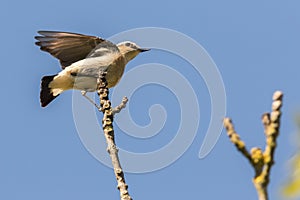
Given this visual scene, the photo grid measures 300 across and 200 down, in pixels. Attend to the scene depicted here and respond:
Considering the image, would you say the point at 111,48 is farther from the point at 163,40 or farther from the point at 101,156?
the point at 101,156

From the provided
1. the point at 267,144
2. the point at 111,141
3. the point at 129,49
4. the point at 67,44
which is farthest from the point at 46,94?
the point at 267,144

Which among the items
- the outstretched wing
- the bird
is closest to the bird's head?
the bird

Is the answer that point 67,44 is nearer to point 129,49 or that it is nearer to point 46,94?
point 46,94

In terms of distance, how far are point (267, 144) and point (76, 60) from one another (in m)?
6.72

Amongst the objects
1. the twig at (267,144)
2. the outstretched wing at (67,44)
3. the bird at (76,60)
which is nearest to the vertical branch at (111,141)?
the twig at (267,144)

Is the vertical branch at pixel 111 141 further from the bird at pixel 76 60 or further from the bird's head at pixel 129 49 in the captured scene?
the bird's head at pixel 129 49

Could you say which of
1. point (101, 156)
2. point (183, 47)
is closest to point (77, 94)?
point (183, 47)

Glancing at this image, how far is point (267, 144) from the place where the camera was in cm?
191

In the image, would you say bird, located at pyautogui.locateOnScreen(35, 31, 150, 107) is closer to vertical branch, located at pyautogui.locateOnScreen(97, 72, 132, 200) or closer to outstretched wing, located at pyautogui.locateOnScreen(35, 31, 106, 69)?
outstretched wing, located at pyautogui.locateOnScreen(35, 31, 106, 69)

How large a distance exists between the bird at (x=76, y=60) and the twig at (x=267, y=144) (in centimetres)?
584

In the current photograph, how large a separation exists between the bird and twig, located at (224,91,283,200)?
230 inches

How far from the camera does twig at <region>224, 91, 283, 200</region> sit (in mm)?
1837

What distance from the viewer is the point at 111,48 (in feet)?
28.8

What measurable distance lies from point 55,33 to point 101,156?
3251mm
